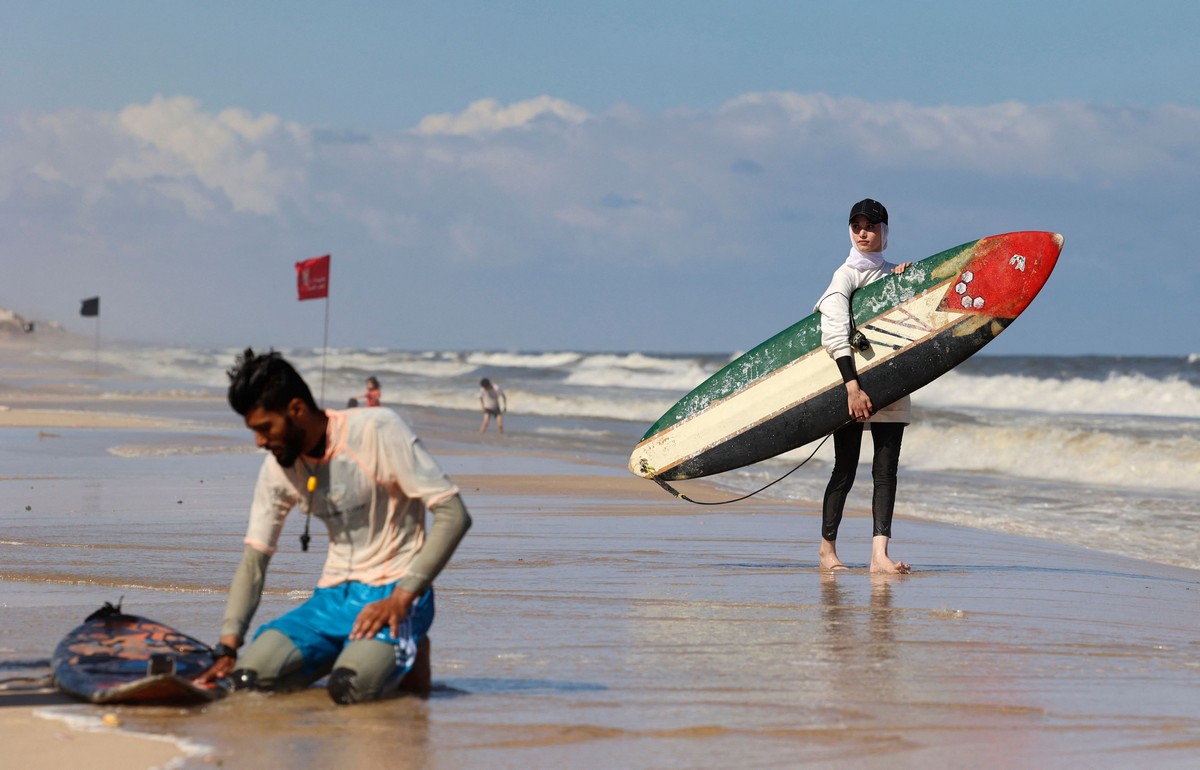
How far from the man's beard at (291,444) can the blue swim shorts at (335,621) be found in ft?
1.44

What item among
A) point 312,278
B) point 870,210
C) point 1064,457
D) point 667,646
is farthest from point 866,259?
point 312,278

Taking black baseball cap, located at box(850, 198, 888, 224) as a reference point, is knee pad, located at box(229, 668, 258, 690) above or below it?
below

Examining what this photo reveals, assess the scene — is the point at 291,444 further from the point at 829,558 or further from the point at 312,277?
the point at 312,277

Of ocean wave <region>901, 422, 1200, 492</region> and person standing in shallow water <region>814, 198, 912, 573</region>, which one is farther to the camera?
ocean wave <region>901, 422, 1200, 492</region>

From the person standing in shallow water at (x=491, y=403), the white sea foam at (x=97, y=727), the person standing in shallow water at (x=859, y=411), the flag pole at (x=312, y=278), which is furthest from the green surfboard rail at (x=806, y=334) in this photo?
the flag pole at (x=312, y=278)

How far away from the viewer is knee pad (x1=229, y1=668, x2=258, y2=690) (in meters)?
3.82

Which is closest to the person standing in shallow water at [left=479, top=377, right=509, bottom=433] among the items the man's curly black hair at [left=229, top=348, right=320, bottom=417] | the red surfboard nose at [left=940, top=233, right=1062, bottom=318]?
the red surfboard nose at [left=940, top=233, right=1062, bottom=318]

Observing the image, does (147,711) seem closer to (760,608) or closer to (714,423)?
(760,608)

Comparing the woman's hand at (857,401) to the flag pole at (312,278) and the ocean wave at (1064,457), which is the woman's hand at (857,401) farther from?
the flag pole at (312,278)

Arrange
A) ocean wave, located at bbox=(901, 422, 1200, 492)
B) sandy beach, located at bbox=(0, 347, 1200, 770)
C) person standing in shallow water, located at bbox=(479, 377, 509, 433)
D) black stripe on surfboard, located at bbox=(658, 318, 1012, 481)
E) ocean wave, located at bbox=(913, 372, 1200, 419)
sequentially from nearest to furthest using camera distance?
sandy beach, located at bbox=(0, 347, 1200, 770)
black stripe on surfboard, located at bbox=(658, 318, 1012, 481)
ocean wave, located at bbox=(901, 422, 1200, 492)
person standing in shallow water, located at bbox=(479, 377, 509, 433)
ocean wave, located at bbox=(913, 372, 1200, 419)

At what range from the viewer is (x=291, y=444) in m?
3.71

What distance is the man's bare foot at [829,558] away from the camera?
6.96 m

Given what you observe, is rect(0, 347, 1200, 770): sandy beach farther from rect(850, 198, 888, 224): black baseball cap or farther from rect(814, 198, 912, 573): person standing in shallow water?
rect(850, 198, 888, 224): black baseball cap

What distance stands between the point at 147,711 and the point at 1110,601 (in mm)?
4493
